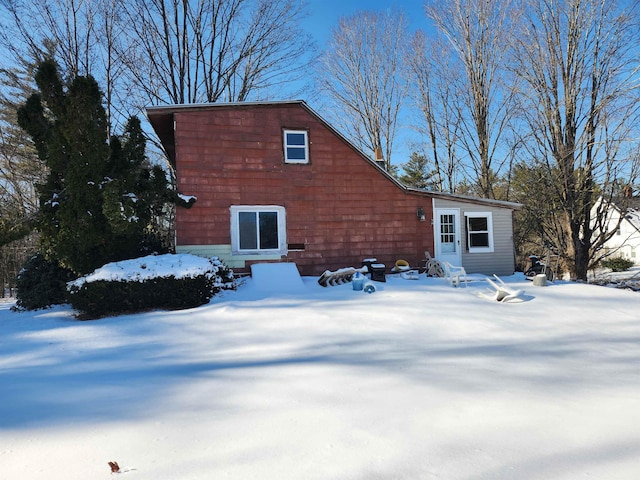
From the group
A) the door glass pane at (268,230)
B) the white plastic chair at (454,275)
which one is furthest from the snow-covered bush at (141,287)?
the white plastic chair at (454,275)

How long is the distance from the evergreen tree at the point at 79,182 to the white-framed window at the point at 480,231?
9.88 meters

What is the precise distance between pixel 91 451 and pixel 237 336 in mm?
3050

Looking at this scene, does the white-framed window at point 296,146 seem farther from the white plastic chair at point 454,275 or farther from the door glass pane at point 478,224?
the door glass pane at point 478,224

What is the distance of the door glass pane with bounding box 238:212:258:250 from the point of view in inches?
444

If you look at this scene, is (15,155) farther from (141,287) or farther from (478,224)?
(478,224)

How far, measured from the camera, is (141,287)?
759 cm

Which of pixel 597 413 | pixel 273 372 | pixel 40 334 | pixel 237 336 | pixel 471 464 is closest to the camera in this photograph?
pixel 471 464

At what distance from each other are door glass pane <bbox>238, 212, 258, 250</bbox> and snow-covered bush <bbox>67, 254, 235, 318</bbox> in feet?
10.0

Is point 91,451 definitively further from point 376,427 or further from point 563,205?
point 563,205

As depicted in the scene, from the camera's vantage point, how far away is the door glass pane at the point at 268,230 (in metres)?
11.4

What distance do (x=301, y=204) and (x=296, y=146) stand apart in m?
1.76

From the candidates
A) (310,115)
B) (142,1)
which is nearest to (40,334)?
(310,115)

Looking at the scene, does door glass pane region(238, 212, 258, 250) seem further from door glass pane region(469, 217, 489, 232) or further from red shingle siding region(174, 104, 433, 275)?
door glass pane region(469, 217, 489, 232)

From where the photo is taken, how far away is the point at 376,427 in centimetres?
267
